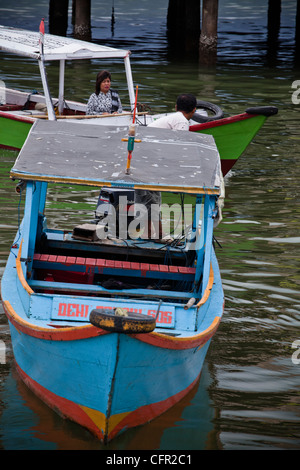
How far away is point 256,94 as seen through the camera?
16781 millimetres

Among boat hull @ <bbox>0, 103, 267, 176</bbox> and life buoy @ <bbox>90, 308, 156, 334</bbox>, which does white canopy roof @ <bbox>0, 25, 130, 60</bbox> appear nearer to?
boat hull @ <bbox>0, 103, 267, 176</bbox>

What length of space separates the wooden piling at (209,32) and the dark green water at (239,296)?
0.57 metres

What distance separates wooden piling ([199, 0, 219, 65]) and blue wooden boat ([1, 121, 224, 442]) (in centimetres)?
1239

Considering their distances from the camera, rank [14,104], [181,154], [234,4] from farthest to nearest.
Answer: [234,4] < [14,104] < [181,154]

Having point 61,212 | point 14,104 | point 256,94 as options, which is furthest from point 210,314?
point 256,94

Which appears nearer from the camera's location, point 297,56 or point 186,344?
point 186,344

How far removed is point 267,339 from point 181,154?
1773 millimetres

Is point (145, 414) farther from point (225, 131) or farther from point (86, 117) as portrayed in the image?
point (225, 131)

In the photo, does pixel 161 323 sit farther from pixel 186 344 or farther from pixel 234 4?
pixel 234 4

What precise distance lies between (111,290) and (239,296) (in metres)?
1.80

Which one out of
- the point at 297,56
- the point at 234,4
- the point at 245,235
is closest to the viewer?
the point at 245,235

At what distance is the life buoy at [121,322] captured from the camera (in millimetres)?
4297

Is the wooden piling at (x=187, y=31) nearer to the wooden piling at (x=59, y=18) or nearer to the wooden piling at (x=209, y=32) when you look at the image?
the wooden piling at (x=209, y=32)

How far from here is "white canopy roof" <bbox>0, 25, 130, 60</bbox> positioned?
36.7 ft
